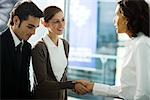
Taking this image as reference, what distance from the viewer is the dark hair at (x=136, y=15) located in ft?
4.90

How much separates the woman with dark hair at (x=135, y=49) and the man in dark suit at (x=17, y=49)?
53 centimetres

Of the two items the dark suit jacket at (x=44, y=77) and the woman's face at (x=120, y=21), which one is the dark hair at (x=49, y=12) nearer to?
the dark suit jacket at (x=44, y=77)

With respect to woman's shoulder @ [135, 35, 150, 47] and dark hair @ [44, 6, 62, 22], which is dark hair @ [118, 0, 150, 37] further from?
dark hair @ [44, 6, 62, 22]

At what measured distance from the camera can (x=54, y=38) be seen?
1754 millimetres

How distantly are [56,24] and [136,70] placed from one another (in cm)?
62

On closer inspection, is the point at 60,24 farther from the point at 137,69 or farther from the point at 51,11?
the point at 137,69

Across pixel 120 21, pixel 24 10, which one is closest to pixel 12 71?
pixel 24 10

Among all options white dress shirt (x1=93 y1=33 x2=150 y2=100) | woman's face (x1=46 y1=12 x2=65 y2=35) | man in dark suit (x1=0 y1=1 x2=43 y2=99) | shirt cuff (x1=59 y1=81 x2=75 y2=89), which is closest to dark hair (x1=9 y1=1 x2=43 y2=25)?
man in dark suit (x1=0 y1=1 x2=43 y2=99)

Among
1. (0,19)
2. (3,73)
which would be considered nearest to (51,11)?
(0,19)

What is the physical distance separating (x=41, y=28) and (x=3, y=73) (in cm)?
37

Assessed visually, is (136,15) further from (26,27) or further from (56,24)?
(26,27)

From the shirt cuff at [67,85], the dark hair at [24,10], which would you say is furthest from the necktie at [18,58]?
the shirt cuff at [67,85]

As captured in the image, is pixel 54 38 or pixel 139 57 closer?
pixel 139 57

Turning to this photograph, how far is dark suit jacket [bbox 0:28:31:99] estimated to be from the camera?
5.11ft
